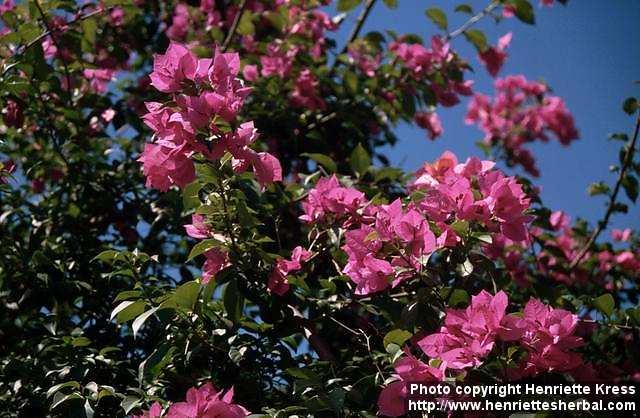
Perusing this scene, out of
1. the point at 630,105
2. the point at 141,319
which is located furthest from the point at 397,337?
the point at 630,105

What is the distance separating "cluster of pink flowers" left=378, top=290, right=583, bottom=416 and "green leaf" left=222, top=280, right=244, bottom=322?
1.17ft

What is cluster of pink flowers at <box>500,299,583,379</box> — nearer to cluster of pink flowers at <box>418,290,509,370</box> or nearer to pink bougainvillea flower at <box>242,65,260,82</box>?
cluster of pink flowers at <box>418,290,509,370</box>

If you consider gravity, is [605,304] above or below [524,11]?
below

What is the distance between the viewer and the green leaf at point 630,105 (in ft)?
7.80

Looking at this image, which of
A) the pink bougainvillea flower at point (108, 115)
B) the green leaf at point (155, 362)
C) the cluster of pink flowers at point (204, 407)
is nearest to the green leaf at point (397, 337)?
the cluster of pink flowers at point (204, 407)

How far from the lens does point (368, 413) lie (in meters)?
1.37

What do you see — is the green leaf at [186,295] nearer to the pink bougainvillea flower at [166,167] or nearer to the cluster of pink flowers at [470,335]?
the pink bougainvillea flower at [166,167]

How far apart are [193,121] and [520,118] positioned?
141 inches

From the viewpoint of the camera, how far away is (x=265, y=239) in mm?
1496

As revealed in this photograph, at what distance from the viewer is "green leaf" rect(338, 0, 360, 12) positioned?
2.72 metres

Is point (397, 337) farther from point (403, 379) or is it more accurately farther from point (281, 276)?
point (281, 276)

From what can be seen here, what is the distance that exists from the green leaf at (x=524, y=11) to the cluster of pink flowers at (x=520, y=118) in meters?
1.84

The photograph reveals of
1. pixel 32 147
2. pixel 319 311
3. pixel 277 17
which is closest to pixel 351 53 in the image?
pixel 277 17

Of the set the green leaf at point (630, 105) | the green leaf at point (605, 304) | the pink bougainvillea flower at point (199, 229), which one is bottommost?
the green leaf at point (605, 304)
